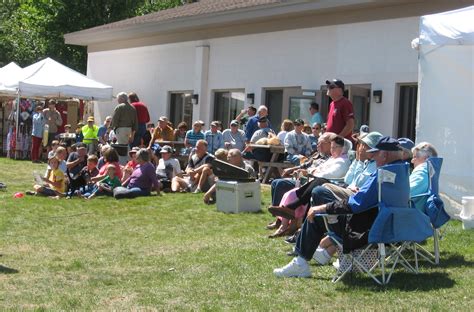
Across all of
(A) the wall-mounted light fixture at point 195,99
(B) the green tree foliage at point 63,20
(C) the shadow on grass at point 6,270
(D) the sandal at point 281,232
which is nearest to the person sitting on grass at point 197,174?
(D) the sandal at point 281,232

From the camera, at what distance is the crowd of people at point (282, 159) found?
748 centimetres

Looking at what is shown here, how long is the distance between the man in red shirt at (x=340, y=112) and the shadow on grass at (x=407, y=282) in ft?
12.4

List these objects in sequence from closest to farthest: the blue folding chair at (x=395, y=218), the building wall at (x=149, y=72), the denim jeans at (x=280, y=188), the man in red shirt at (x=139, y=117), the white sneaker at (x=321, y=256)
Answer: the blue folding chair at (x=395, y=218) → the white sneaker at (x=321, y=256) → the denim jeans at (x=280, y=188) → the man in red shirt at (x=139, y=117) → the building wall at (x=149, y=72)

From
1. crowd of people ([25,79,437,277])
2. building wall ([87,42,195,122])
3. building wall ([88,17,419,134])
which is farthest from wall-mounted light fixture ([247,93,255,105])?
building wall ([87,42,195,122])

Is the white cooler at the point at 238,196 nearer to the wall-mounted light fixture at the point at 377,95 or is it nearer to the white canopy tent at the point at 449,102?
the white canopy tent at the point at 449,102

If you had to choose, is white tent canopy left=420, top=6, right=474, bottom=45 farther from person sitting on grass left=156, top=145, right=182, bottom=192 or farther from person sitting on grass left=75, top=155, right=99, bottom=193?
person sitting on grass left=75, top=155, right=99, bottom=193

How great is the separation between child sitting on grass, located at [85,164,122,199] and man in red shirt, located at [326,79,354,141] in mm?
4788

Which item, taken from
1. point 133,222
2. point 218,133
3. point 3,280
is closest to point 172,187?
point 218,133

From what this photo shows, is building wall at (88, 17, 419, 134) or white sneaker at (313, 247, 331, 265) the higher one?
building wall at (88, 17, 419, 134)

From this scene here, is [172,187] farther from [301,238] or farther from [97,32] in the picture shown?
[97,32]

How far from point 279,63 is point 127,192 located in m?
6.97

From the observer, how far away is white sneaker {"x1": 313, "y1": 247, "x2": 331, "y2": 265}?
785 cm

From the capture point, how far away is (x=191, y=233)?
10.5 metres

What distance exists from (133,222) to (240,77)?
10045mm
